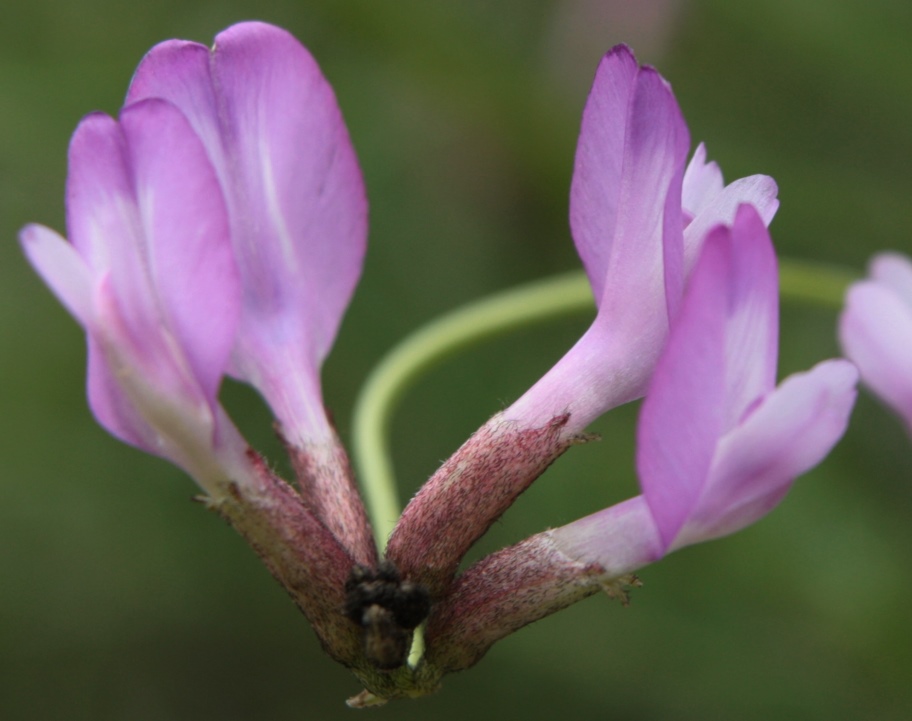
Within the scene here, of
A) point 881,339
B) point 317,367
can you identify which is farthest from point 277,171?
point 881,339

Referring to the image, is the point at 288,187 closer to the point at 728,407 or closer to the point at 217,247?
the point at 217,247

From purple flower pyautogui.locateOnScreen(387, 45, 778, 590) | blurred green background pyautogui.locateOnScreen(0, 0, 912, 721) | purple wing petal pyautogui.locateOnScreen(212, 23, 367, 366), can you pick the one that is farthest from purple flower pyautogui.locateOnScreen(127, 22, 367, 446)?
blurred green background pyautogui.locateOnScreen(0, 0, 912, 721)

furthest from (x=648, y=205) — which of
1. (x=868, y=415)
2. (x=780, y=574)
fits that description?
(x=868, y=415)

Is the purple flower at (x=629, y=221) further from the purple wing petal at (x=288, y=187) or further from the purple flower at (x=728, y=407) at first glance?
the purple wing petal at (x=288, y=187)

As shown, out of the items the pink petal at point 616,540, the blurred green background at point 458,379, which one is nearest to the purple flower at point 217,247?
the pink petal at point 616,540

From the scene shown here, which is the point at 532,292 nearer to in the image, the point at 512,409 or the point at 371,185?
the point at 512,409

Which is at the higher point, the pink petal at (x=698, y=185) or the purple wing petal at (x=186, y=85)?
the purple wing petal at (x=186, y=85)
